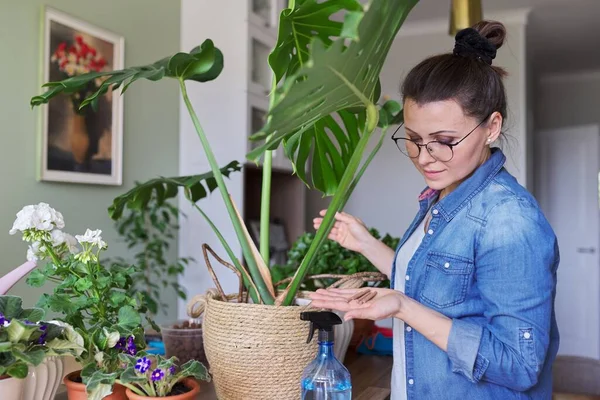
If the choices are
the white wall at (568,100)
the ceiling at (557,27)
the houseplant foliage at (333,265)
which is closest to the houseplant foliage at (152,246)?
the houseplant foliage at (333,265)

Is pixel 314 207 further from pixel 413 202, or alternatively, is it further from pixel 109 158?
pixel 109 158

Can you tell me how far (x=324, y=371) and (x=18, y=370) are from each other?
438 millimetres

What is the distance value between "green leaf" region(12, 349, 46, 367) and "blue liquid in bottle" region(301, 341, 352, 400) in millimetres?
397

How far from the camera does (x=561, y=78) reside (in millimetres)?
6398

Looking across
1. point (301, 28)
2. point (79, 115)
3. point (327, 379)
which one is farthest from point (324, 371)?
point (79, 115)

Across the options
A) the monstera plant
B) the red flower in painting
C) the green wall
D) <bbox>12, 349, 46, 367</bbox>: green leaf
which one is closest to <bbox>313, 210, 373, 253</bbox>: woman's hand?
the monstera plant

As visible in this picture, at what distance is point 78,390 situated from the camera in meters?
0.88

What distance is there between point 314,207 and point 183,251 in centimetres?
192

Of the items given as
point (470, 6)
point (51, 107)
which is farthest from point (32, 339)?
point (51, 107)

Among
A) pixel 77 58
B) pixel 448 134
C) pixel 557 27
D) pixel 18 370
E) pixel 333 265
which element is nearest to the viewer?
pixel 18 370

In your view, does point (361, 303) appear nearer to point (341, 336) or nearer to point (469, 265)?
point (469, 265)

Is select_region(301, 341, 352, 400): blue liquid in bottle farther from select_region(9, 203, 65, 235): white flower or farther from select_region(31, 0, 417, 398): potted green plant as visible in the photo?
select_region(9, 203, 65, 235): white flower

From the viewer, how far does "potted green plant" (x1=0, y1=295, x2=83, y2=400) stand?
766 mm

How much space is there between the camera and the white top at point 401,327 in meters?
1.10
